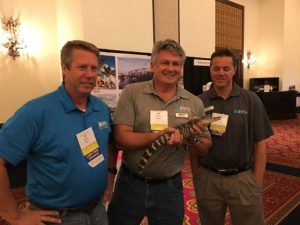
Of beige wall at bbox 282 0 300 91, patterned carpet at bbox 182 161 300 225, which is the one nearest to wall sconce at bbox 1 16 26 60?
patterned carpet at bbox 182 161 300 225

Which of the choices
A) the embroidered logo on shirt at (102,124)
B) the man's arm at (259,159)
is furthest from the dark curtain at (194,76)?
the embroidered logo on shirt at (102,124)

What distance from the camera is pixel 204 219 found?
215 centimetres

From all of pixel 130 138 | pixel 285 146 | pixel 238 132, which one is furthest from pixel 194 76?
pixel 130 138

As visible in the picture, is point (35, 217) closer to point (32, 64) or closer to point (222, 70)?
point (222, 70)

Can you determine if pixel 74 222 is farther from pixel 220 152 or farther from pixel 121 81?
pixel 121 81

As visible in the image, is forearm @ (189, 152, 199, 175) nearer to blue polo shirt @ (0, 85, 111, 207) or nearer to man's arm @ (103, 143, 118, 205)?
man's arm @ (103, 143, 118, 205)

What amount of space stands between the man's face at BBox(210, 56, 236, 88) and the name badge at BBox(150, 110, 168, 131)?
0.55m

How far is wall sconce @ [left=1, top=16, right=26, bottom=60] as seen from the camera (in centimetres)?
482

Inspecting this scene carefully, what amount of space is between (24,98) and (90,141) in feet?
14.2

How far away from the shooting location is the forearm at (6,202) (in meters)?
1.26

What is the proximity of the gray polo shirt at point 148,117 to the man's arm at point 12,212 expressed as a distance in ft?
1.92

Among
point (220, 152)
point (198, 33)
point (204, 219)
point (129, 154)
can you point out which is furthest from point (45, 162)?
point (198, 33)

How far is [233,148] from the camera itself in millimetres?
1977

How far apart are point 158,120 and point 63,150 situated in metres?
0.60
